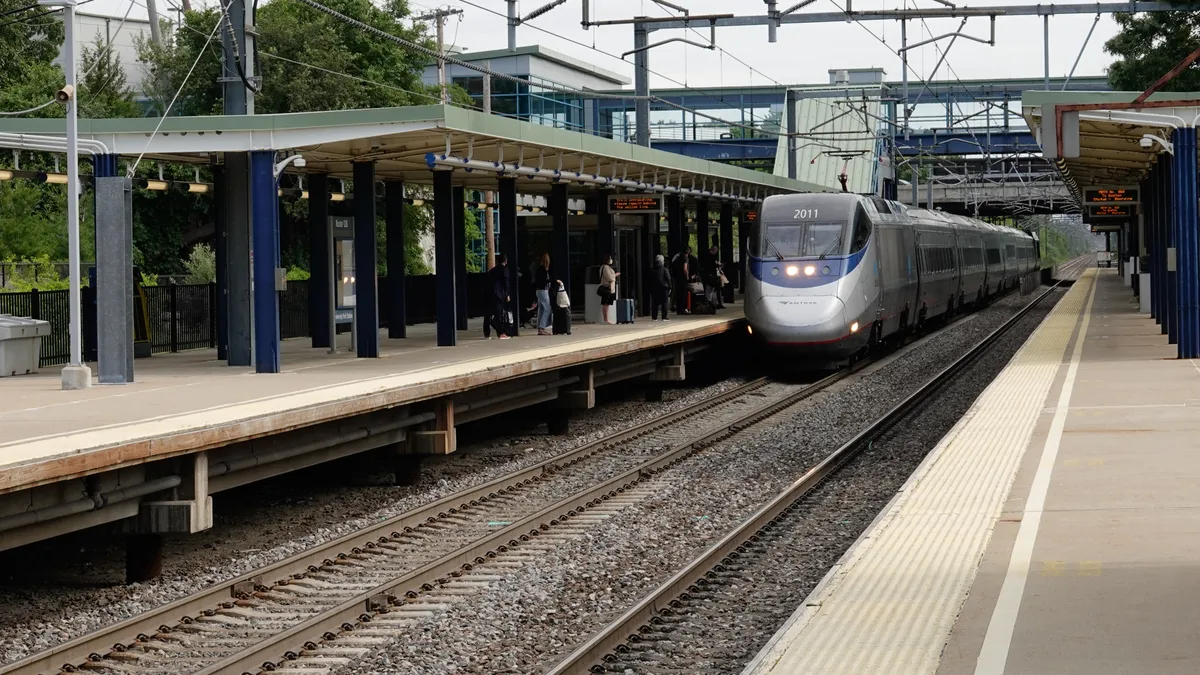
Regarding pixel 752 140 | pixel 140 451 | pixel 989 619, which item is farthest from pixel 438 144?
pixel 752 140

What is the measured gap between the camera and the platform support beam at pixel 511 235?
84.6 feet

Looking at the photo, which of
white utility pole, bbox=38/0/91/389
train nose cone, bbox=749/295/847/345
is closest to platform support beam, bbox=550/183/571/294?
train nose cone, bbox=749/295/847/345

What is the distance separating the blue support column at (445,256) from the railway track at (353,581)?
7.09 meters

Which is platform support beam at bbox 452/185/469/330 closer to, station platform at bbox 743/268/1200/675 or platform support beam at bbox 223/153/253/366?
platform support beam at bbox 223/153/253/366

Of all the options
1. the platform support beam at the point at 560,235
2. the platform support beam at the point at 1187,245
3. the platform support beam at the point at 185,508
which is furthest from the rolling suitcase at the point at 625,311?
the platform support beam at the point at 185,508

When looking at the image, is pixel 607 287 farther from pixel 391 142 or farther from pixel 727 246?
pixel 727 246

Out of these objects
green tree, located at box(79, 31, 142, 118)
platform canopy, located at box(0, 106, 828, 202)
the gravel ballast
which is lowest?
the gravel ballast

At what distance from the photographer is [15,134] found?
16688 millimetres

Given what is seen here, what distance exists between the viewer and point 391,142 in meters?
19.2

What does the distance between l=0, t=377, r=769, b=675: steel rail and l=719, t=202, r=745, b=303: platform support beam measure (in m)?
23.7

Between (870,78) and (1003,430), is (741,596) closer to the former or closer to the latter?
(1003,430)

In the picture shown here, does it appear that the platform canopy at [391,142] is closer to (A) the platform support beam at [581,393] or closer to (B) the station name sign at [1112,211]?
(A) the platform support beam at [581,393]

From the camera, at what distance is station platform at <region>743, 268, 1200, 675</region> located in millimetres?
6516

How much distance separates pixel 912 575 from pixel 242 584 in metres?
4.50
